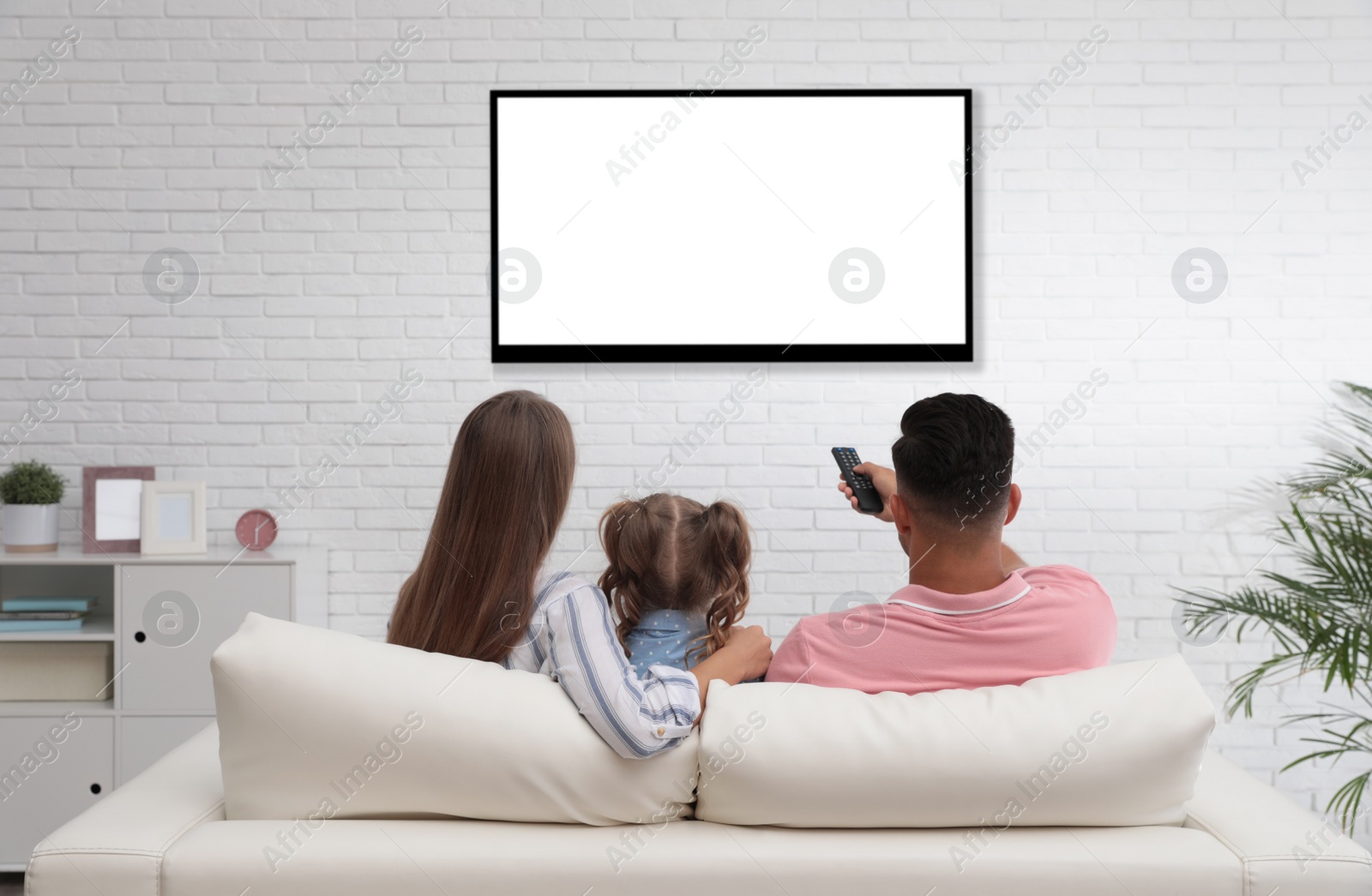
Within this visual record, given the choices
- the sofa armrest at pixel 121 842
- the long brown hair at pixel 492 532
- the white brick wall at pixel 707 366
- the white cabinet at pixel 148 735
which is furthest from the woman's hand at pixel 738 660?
the white cabinet at pixel 148 735

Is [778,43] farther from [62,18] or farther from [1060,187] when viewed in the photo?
[62,18]

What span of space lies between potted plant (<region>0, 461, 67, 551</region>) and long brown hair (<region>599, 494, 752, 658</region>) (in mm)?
2229

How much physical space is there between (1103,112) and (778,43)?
1075 mm

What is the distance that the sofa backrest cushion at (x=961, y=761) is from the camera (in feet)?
3.75

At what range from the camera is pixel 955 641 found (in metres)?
1.39

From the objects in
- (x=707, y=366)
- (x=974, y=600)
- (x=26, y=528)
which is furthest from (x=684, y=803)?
(x=26, y=528)

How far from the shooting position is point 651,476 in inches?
127

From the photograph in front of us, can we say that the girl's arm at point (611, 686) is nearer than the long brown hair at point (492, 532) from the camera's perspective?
Yes

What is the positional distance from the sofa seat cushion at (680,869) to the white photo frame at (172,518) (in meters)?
2.04

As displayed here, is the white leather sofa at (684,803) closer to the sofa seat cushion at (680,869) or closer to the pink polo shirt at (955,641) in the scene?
the sofa seat cushion at (680,869)

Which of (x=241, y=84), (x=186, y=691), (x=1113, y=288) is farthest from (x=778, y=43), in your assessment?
(x=186, y=691)

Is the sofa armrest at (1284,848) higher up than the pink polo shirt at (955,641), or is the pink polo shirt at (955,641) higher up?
the pink polo shirt at (955,641)

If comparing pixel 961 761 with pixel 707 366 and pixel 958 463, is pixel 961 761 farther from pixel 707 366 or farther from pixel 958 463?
pixel 707 366

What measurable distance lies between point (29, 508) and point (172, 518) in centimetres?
41
